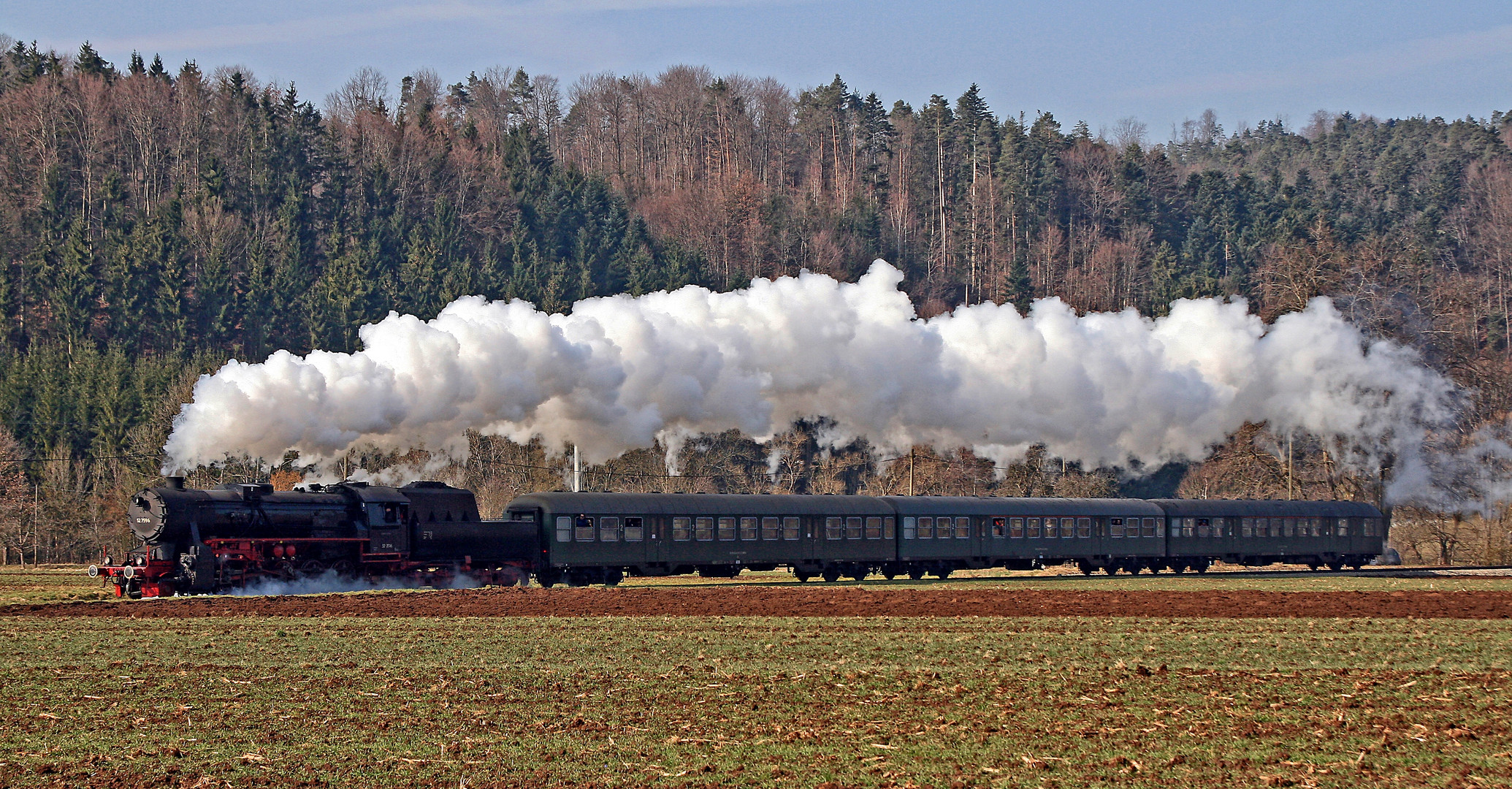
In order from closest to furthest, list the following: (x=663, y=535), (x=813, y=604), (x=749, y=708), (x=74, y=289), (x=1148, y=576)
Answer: (x=749, y=708) < (x=813, y=604) < (x=663, y=535) < (x=1148, y=576) < (x=74, y=289)

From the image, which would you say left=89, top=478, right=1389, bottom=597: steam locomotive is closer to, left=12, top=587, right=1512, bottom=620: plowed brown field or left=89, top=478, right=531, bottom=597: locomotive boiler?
left=89, top=478, right=531, bottom=597: locomotive boiler

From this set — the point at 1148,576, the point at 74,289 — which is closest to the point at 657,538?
the point at 1148,576

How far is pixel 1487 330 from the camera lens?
131500 mm

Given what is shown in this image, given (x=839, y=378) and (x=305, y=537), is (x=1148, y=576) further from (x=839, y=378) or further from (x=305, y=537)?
(x=305, y=537)

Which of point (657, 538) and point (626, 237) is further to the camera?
point (626, 237)

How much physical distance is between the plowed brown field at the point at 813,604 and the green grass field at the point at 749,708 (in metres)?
5.20

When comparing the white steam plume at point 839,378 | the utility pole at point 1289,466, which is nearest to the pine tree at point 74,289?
the white steam plume at point 839,378

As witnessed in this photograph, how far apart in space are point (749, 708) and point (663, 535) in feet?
99.7

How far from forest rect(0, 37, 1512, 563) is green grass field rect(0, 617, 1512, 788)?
2750cm

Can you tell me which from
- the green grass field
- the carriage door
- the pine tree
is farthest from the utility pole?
the pine tree

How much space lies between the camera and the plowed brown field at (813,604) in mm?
34125

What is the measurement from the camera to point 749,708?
1845 centimetres

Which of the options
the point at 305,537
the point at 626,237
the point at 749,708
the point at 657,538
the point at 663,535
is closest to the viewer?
the point at 749,708

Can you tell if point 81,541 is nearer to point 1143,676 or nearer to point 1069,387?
point 1069,387
